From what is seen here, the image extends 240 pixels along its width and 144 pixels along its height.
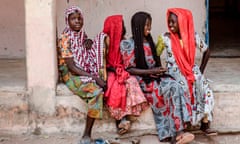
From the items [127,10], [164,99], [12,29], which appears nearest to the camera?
[164,99]

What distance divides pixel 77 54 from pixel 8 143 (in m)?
1.10

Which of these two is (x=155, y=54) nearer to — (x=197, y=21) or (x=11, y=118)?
(x=11, y=118)

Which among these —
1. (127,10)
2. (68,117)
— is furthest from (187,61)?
(127,10)

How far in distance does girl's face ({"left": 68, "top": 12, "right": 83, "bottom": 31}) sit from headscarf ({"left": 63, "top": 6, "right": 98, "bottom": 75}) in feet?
0.10

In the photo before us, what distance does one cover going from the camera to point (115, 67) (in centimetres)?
467

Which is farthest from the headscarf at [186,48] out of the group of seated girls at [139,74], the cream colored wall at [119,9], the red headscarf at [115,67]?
the cream colored wall at [119,9]

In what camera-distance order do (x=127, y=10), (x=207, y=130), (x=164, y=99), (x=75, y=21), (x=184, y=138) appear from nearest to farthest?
1. (x=184, y=138)
2. (x=164, y=99)
3. (x=75, y=21)
4. (x=207, y=130)
5. (x=127, y=10)

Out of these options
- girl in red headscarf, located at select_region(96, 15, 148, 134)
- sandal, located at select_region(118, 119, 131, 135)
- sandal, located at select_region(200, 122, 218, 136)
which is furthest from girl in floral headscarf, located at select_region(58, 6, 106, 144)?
sandal, located at select_region(200, 122, 218, 136)

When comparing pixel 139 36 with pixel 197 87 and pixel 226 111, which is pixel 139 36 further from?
pixel 226 111

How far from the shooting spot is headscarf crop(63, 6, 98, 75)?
182 inches

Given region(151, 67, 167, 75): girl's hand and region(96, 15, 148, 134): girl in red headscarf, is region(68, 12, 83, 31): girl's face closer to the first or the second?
region(96, 15, 148, 134): girl in red headscarf

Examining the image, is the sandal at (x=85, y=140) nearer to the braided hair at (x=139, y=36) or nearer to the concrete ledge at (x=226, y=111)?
the braided hair at (x=139, y=36)

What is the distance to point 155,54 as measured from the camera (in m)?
4.64

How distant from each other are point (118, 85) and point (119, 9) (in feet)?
6.93
